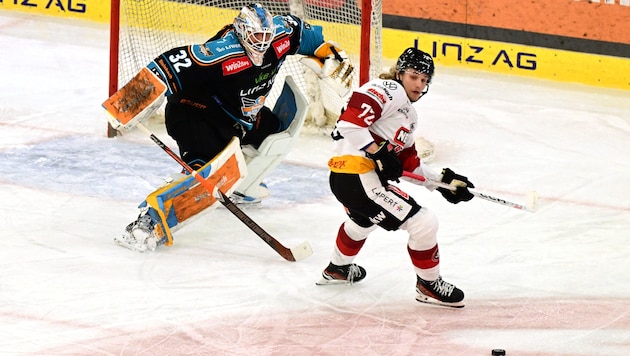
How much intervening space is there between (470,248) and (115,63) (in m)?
2.47

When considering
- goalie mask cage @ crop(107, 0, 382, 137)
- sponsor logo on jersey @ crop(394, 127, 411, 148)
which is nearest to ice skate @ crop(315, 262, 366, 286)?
sponsor logo on jersey @ crop(394, 127, 411, 148)

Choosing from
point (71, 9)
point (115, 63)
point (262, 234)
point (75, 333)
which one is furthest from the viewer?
point (71, 9)

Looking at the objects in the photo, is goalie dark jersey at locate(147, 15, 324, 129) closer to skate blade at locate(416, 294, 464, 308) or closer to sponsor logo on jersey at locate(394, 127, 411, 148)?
sponsor logo on jersey at locate(394, 127, 411, 148)

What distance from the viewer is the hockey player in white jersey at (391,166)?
13.2ft

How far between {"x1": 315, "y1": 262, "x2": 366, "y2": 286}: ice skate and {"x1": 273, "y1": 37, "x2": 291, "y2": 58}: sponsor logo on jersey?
111cm

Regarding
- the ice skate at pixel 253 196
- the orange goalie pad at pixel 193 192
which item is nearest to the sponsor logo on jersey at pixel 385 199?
the orange goalie pad at pixel 193 192

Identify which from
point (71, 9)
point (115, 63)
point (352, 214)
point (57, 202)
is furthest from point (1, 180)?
point (71, 9)

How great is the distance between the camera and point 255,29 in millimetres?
4812

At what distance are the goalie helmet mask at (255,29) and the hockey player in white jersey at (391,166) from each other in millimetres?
824

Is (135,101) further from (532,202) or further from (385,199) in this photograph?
(532,202)

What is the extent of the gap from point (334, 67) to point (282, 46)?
25cm

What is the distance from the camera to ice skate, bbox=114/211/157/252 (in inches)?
188

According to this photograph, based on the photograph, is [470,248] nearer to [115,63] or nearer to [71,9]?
[115,63]

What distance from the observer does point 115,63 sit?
21.1ft
